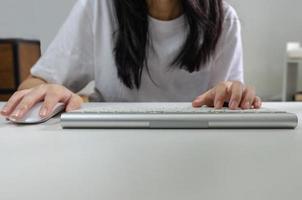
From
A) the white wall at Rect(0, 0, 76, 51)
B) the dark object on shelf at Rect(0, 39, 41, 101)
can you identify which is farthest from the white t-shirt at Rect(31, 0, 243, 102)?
the white wall at Rect(0, 0, 76, 51)

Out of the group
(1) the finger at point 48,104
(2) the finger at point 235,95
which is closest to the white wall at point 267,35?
(2) the finger at point 235,95

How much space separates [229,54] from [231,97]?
42 cm

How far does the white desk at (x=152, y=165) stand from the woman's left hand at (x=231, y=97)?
0.46 ft

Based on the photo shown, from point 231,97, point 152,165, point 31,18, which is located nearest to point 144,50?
point 231,97

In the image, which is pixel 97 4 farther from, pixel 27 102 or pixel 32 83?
pixel 27 102

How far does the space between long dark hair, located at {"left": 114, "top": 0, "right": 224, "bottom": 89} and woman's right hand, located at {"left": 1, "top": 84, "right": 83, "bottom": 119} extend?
32 cm

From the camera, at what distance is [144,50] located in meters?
0.84

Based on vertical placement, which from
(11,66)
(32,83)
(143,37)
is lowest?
(11,66)

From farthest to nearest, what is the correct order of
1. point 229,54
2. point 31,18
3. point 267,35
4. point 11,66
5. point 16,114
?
1. point 267,35
2. point 31,18
3. point 11,66
4. point 229,54
5. point 16,114

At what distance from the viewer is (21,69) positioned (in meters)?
2.05

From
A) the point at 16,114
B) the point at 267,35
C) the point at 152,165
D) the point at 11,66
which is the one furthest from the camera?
the point at 267,35

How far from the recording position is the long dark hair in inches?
32.2

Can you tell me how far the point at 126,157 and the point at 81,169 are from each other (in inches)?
1.6

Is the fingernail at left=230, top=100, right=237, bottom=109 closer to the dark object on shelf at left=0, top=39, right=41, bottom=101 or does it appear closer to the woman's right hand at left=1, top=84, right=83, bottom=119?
the woman's right hand at left=1, top=84, right=83, bottom=119
